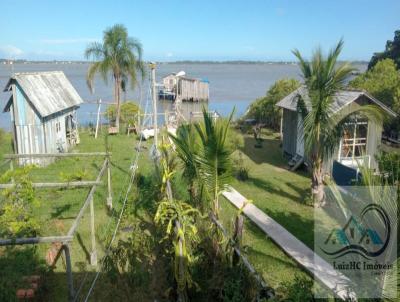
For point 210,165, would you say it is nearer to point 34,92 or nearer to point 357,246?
point 357,246

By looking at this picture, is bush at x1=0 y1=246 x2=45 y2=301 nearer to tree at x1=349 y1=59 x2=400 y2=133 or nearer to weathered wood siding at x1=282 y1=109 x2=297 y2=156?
weathered wood siding at x1=282 y1=109 x2=297 y2=156

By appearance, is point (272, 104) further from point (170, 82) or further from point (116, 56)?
point (170, 82)

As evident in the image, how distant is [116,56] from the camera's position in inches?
1019

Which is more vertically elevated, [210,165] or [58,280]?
[210,165]

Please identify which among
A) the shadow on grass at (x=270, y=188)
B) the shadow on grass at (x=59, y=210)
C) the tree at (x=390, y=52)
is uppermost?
the tree at (x=390, y=52)

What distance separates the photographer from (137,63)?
26.6 meters

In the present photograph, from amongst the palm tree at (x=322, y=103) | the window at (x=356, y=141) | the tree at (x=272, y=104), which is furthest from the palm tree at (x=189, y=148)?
the tree at (x=272, y=104)

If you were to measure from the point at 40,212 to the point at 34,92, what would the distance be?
7.79 m

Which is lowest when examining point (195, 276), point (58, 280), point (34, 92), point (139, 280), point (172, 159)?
point (58, 280)

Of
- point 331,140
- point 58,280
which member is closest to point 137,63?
point 331,140

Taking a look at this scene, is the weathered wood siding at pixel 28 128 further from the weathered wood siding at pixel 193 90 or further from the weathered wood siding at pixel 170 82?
the weathered wood siding at pixel 170 82

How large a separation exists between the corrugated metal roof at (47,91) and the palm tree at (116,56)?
3.49 m

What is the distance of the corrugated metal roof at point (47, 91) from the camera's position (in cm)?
1652

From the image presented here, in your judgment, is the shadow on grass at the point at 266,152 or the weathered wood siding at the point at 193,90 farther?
the weathered wood siding at the point at 193,90
